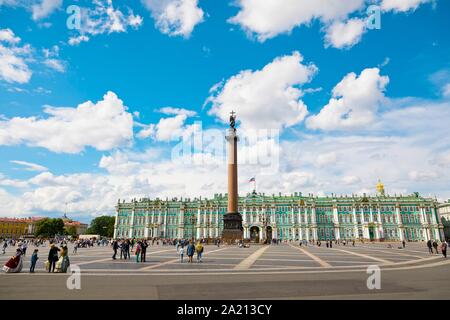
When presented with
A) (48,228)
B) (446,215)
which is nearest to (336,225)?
(446,215)

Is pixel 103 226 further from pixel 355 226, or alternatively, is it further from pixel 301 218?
pixel 355 226

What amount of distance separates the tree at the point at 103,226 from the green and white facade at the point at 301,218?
35045 mm

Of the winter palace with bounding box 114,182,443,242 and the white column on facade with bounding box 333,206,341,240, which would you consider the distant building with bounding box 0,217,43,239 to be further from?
the white column on facade with bounding box 333,206,341,240

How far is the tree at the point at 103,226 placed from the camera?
147 meters

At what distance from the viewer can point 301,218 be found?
345 feet

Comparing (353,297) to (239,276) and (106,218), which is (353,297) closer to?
(239,276)

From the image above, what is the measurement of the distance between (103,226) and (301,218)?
102381 millimetres

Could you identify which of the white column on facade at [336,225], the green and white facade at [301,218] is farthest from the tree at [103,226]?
the white column on facade at [336,225]

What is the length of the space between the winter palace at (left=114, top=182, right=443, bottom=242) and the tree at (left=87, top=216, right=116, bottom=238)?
1382 inches

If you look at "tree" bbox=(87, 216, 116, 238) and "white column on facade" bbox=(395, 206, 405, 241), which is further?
"tree" bbox=(87, 216, 116, 238)

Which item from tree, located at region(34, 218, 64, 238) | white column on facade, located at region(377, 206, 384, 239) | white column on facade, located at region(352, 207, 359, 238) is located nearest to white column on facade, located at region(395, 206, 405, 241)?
white column on facade, located at region(377, 206, 384, 239)

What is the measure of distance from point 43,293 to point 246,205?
99.7 m

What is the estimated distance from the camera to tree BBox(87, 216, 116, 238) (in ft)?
481
